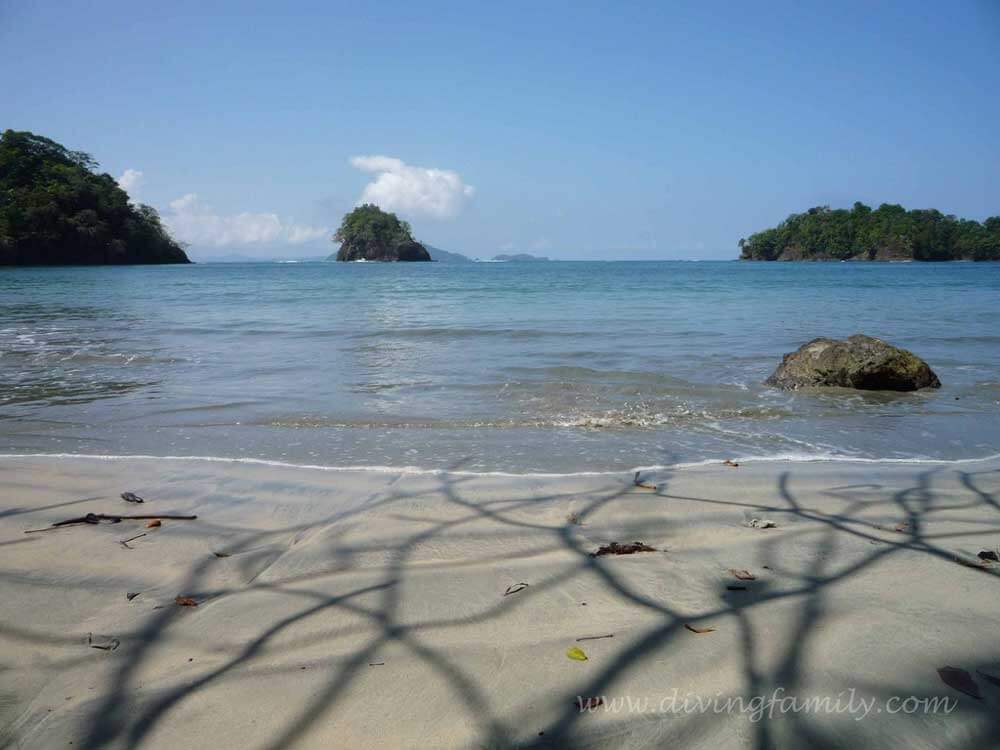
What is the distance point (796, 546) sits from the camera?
8.45 ft

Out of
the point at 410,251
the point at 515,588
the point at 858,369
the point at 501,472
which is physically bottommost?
the point at 501,472

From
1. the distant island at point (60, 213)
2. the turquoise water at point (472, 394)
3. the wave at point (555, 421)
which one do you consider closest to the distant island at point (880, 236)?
the turquoise water at point (472, 394)

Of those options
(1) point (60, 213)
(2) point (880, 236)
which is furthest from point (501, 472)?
(2) point (880, 236)

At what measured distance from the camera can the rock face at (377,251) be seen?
11900 centimetres

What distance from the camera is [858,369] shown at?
709 cm

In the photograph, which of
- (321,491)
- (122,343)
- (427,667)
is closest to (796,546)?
(427,667)

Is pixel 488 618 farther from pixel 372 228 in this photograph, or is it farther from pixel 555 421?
pixel 372 228

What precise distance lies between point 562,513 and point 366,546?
96 cm

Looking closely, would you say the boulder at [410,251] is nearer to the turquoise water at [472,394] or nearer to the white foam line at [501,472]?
the turquoise water at [472,394]

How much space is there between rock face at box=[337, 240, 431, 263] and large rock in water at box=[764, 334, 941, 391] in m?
116

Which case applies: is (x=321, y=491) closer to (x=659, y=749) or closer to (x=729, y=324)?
(x=659, y=749)

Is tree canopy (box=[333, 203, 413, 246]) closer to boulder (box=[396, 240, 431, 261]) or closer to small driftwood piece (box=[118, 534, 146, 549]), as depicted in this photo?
boulder (box=[396, 240, 431, 261])

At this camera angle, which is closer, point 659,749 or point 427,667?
point 659,749

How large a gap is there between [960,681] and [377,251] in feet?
403
